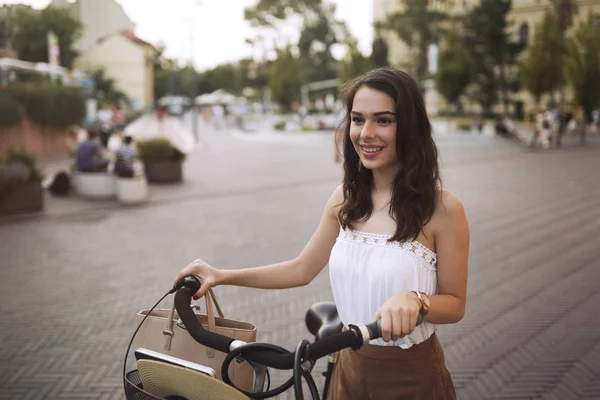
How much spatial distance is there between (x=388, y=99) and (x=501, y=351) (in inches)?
146

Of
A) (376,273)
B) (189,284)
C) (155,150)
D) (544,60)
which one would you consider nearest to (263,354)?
(189,284)

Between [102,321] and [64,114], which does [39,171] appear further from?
[64,114]

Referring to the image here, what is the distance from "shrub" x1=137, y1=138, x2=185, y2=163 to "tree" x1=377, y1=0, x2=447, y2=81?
4325 centimetres

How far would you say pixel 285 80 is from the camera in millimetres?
49875

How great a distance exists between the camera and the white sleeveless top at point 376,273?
1.93m

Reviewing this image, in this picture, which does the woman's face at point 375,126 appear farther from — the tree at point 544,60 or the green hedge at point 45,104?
the tree at point 544,60

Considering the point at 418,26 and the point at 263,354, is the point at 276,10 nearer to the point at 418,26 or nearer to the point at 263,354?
the point at 418,26

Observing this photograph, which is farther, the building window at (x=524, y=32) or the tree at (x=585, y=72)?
the building window at (x=524, y=32)

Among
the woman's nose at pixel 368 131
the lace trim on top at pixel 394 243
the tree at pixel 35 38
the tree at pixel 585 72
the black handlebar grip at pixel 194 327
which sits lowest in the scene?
the black handlebar grip at pixel 194 327

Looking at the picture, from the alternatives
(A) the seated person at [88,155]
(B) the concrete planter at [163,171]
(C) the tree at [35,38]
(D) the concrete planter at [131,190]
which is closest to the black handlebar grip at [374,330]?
(D) the concrete planter at [131,190]

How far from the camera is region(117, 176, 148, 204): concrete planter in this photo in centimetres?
1272

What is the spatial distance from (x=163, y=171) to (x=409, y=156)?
1461 cm

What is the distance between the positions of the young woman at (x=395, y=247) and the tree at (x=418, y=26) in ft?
183

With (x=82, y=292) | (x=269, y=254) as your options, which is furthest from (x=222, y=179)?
(x=82, y=292)
